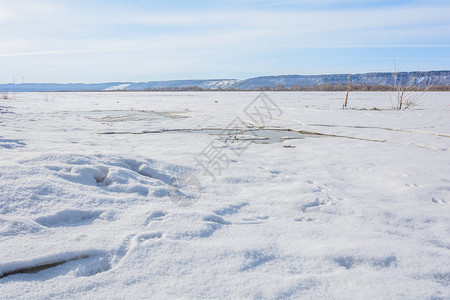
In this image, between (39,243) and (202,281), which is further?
(39,243)

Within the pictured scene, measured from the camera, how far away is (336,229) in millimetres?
2211

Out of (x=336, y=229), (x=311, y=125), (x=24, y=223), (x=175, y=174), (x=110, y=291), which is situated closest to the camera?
(x=110, y=291)

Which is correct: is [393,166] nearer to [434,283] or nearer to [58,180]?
[434,283]

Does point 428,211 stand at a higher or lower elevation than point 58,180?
lower

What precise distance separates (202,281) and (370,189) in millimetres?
2224

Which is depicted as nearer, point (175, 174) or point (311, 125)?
point (175, 174)

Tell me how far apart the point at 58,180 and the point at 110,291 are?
144cm

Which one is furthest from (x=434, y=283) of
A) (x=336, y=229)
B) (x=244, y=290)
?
(x=244, y=290)

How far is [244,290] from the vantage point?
1.50 metres

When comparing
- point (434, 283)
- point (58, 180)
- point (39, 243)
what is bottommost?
point (434, 283)

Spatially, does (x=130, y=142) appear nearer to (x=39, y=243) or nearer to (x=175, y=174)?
(x=175, y=174)

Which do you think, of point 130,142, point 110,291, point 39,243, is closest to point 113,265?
point 110,291

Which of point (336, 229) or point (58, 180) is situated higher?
point (58, 180)

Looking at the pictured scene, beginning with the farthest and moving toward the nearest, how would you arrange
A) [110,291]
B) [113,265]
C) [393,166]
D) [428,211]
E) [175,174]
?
[393,166], [175,174], [428,211], [113,265], [110,291]
